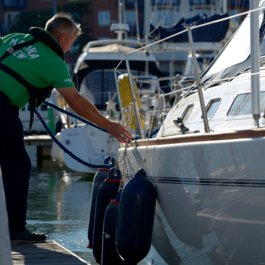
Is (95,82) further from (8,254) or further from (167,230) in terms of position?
(8,254)

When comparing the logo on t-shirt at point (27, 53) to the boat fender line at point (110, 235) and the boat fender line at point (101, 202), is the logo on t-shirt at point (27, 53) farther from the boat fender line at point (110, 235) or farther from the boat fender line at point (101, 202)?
the boat fender line at point (101, 202)

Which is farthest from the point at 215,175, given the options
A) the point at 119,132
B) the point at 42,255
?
the point at 42,255

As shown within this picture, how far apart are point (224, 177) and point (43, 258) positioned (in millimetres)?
1444

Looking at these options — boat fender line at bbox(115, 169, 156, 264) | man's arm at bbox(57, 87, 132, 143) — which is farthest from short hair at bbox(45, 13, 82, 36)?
boat fender line at bbox(115, 169, 156, 264)

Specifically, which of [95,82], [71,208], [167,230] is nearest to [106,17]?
[95,82]

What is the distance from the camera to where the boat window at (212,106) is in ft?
24.8

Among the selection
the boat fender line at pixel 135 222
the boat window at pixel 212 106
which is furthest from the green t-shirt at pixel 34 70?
the boat window at pixel 212 106

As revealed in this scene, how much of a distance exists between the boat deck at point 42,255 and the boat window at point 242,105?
5.34 feet

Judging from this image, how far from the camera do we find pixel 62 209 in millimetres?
14297

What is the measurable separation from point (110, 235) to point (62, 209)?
23.2 ft

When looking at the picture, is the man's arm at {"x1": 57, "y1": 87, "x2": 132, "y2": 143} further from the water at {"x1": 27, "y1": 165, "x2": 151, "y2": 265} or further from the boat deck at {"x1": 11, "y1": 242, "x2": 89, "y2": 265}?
the water at {"x1": 27, "y1": 165, "x2": 151, "y2": 265}

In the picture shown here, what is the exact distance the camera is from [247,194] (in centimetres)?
572

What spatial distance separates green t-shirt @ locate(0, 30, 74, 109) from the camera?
6.45m

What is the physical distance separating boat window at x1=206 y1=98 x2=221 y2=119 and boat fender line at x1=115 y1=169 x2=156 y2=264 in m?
1.01
